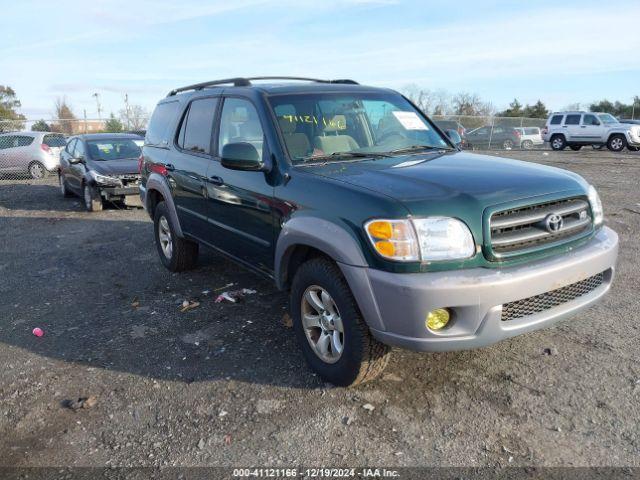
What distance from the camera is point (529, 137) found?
28219mm

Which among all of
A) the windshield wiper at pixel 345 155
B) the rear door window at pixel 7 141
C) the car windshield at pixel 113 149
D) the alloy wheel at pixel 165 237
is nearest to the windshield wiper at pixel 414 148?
the windshield wiper at pixel 345 155

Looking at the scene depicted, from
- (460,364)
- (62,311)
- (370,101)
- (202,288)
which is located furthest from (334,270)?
(62,311)

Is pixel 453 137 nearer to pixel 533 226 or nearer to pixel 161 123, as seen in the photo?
pixel 533 226

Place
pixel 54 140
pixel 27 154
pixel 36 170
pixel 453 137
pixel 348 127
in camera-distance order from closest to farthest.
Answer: pixel 348 127
pixel 453 137
pixel 27 154
pixel 36 170
pixel 54 140

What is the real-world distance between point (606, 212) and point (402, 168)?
257 inches

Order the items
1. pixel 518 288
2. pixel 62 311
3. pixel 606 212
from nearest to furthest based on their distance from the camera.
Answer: pixel 518 288 → pixel 62 311 → pixel 606 212

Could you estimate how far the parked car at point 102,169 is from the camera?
Result: 32.9 feet

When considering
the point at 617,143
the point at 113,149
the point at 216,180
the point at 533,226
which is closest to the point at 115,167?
the point at 113,149

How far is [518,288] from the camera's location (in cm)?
273

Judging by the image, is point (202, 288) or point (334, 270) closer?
point (334, 270)

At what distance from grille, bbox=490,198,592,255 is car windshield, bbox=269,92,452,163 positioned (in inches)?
49.8

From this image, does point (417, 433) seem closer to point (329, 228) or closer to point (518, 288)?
point (518, 288)

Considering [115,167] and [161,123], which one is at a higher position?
[161,123]

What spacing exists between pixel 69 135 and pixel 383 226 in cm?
2333
